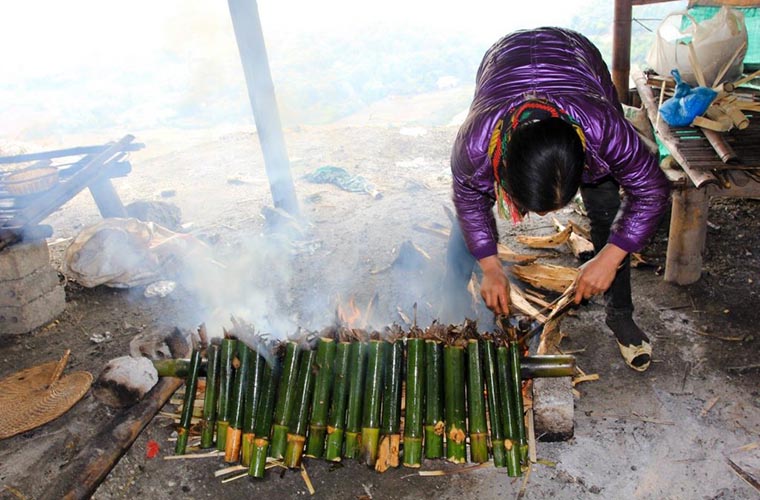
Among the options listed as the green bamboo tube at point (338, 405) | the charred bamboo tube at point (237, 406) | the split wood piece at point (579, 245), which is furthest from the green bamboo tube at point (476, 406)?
the split wood piece at point (579, 245)

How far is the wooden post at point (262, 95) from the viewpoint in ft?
21.0

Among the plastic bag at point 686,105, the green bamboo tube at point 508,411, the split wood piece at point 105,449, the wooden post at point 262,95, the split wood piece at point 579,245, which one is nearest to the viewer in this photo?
the split wood piece at point 105,449

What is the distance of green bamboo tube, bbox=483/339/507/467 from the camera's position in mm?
3141

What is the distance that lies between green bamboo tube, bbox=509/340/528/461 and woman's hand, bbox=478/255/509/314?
0.92 ft

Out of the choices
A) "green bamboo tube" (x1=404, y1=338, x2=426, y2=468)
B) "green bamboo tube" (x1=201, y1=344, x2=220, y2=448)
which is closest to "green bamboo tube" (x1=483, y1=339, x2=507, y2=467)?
"green bamboo tube" (x1=404, y1=338, x2=426, y2=468)

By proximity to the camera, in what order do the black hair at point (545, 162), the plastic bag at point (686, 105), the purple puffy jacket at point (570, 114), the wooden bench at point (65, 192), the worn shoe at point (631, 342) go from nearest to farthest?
the black hair at point (545, 162) < the purple puffy jacket at point (570, 114) < the worn shoe at point (631, 342) < the plastic bag at point (686, 105) < the wooden bench at point (65, 192)

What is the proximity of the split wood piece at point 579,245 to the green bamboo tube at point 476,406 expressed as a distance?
111 inches

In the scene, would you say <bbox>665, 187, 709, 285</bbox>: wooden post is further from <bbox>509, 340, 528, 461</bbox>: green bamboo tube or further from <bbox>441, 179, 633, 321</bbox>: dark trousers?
<bbox>509, 340, 528, 461</bbox>: green bamboo tube

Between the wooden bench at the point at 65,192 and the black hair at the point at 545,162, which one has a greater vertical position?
the black hair at the point at 545,162

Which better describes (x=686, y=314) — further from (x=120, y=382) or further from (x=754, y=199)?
(x=120, y=382)

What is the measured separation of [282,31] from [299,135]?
8687mm

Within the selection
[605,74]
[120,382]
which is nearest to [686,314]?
[605,74]

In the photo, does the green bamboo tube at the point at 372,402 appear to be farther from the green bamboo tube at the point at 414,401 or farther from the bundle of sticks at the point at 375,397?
the green bamboo tube at the point at 414,401

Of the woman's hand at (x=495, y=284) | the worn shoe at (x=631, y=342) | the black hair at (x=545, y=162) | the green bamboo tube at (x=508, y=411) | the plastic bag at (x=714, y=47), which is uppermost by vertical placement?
the black hair at (x=545, y=162)
